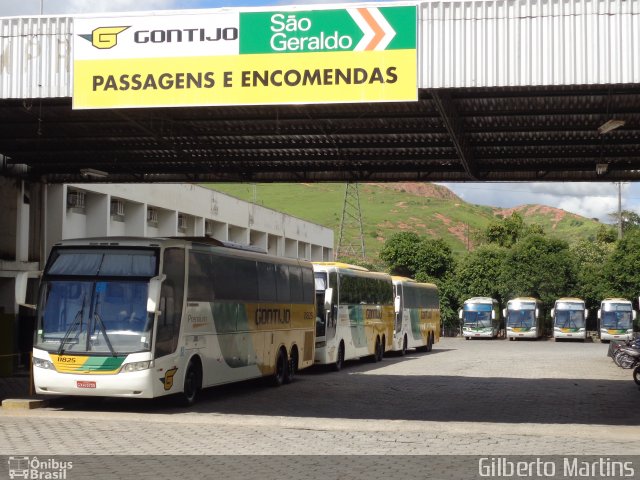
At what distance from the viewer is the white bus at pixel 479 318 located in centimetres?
6669

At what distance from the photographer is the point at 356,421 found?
15.5 meters

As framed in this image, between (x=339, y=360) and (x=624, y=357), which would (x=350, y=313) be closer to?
(x=339, y=360)

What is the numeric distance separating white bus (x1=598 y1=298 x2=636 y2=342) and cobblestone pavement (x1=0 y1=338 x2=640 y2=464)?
3795cm

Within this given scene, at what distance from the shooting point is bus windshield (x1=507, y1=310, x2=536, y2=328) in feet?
213

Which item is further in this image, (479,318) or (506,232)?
(506,232)

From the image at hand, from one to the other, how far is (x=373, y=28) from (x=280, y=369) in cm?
1120

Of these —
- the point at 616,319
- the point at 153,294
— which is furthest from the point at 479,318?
the point at 153,294

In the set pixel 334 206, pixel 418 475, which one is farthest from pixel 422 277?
pixel 334 206

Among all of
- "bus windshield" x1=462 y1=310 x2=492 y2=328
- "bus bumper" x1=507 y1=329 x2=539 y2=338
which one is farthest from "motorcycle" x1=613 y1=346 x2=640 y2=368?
"bus windshield" x1=462 y1=310 x2=492 y2=328

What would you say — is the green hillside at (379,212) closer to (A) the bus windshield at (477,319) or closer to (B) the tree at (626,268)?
(B) the tree at (626,268)

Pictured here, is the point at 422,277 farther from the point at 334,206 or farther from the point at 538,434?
the point at 334,206

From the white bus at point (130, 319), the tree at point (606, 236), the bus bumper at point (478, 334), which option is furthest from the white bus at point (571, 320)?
the white bus at point (130, 319)

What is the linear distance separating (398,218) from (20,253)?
152 m
